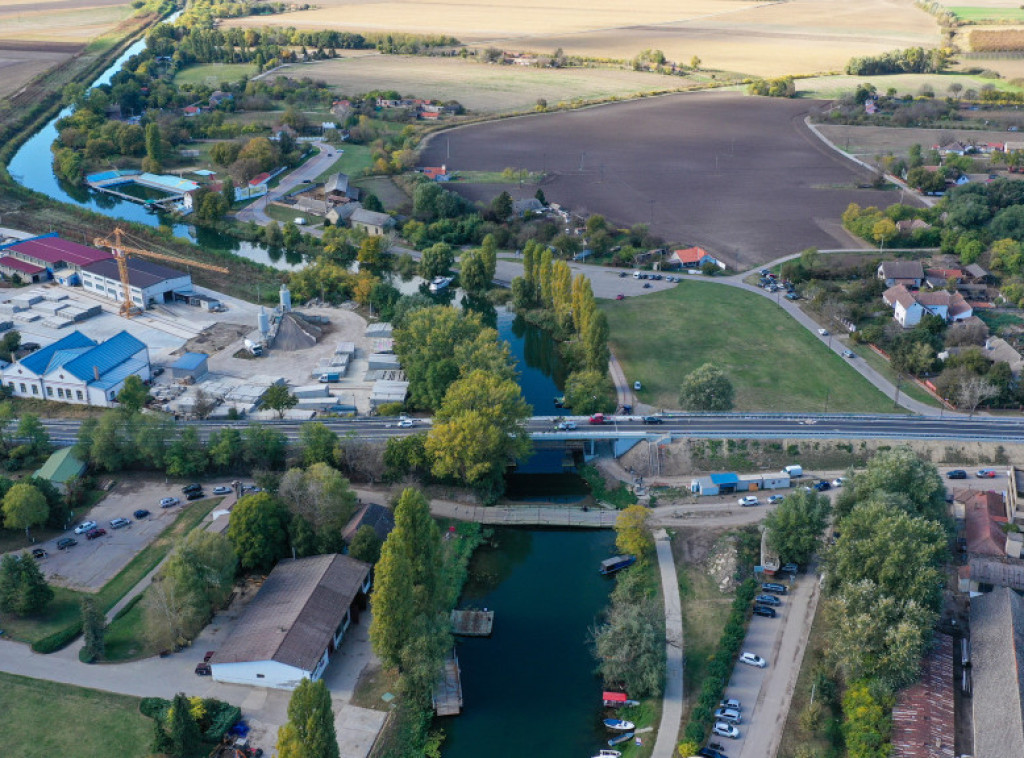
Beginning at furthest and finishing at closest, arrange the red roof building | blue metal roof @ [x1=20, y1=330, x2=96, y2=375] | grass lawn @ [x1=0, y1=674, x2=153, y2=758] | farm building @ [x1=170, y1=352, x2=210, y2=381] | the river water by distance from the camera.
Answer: the river water, the red roof building, farm building @ [x1=170, y1=352, x2=210, y2=381], blue metal roof @ [x1=20, y1=330, x2=96, y2=375], grass lawn @ [x1=0, y1=674, x2=153, y2=758]

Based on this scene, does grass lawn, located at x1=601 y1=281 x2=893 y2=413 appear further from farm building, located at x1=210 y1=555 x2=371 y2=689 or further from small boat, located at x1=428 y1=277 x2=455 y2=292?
farm building, located at x1=210 y1=555 x2=371 y2=689

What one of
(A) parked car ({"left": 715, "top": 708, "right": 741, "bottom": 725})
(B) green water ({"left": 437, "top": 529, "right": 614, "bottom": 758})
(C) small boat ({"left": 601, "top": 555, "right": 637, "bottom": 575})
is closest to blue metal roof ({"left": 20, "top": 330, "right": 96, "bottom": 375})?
(B) green water ({"left": 437, "top": 529, "right": 614, "bottom": 758})

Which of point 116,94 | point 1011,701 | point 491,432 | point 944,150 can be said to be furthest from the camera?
point 116,94

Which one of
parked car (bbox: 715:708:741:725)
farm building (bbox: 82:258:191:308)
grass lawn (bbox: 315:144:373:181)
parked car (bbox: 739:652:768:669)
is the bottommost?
parked car (bbox: 715:708:741:725)

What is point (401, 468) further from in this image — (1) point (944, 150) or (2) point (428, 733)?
(1) point (944, 150)

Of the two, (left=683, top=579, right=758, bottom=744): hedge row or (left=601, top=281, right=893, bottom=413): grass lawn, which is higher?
(left=601, top=281, right=893, bottom=413): grass lawn

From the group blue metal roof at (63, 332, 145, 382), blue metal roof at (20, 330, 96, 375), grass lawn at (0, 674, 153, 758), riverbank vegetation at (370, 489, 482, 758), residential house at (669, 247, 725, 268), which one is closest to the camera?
grass lawn at (0, 674, 153, 758)

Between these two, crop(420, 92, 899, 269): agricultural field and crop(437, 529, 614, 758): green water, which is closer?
crop(437, 529, 614, 758): green water

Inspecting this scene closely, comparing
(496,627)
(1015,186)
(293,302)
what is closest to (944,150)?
(1015,186)
